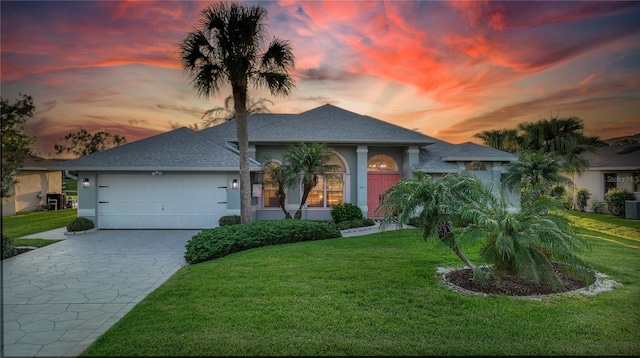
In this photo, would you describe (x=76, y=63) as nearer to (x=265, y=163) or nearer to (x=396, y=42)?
(x=265, y=163)

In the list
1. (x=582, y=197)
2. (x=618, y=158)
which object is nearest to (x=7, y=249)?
(x=582, y=197)

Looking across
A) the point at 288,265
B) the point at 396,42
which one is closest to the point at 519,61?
the point at 396,42

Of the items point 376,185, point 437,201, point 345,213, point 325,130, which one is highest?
point 325,130

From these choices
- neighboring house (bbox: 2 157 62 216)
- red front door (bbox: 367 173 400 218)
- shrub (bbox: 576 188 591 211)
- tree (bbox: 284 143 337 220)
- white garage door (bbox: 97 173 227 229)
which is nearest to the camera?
tree (bbox: 284 143 337 220)

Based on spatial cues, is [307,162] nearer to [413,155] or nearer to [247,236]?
[247,236]

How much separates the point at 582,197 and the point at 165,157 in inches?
885

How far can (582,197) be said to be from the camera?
2033 cm

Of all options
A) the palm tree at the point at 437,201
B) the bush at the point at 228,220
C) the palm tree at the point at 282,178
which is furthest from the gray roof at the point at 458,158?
the palm tree at the point at 437,201

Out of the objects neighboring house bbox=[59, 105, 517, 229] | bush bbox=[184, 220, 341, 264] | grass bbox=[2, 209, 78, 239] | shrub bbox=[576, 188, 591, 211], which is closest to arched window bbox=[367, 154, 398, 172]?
neighboring house bbox=[59, 105, 517, 229]

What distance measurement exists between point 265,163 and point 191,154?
10.0ft

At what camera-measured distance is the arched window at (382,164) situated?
16.1m

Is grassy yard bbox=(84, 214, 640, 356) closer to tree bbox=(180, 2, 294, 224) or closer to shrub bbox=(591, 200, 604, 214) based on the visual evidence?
tree bbox=(180, 2, 294, 224)

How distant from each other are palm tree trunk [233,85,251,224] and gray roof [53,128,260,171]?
5.66 ft

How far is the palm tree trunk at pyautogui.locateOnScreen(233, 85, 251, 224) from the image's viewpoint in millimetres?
11484
